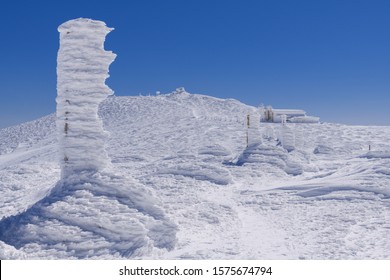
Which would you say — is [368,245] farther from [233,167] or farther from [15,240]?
[233,167]

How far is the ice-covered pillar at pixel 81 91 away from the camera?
18.3 m

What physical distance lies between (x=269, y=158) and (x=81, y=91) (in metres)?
22.0

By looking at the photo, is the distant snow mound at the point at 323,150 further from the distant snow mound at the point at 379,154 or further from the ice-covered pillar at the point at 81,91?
the ice-covered pillar at the point at 81,91

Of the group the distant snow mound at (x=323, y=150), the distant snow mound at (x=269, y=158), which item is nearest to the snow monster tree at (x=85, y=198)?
the distant snow mound at (x=269, y=158)

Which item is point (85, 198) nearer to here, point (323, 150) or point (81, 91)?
point (81, 91)

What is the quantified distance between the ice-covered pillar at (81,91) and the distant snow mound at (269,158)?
20.5 meters

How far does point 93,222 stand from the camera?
16.4 m

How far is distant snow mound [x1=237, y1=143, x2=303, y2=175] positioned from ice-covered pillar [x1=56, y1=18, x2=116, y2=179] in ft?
67.3

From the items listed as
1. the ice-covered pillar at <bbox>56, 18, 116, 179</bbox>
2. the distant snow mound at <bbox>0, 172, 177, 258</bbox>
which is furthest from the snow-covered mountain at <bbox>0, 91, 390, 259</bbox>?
the ice-covered pillar at <bbox>56, 18, 116, 179</bbox>

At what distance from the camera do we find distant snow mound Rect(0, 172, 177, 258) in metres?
15.8

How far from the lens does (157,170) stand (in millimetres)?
34406

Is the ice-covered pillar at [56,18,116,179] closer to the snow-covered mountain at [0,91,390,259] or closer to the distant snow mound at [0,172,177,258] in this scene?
the distant snow mound at [0,172,177,258]
